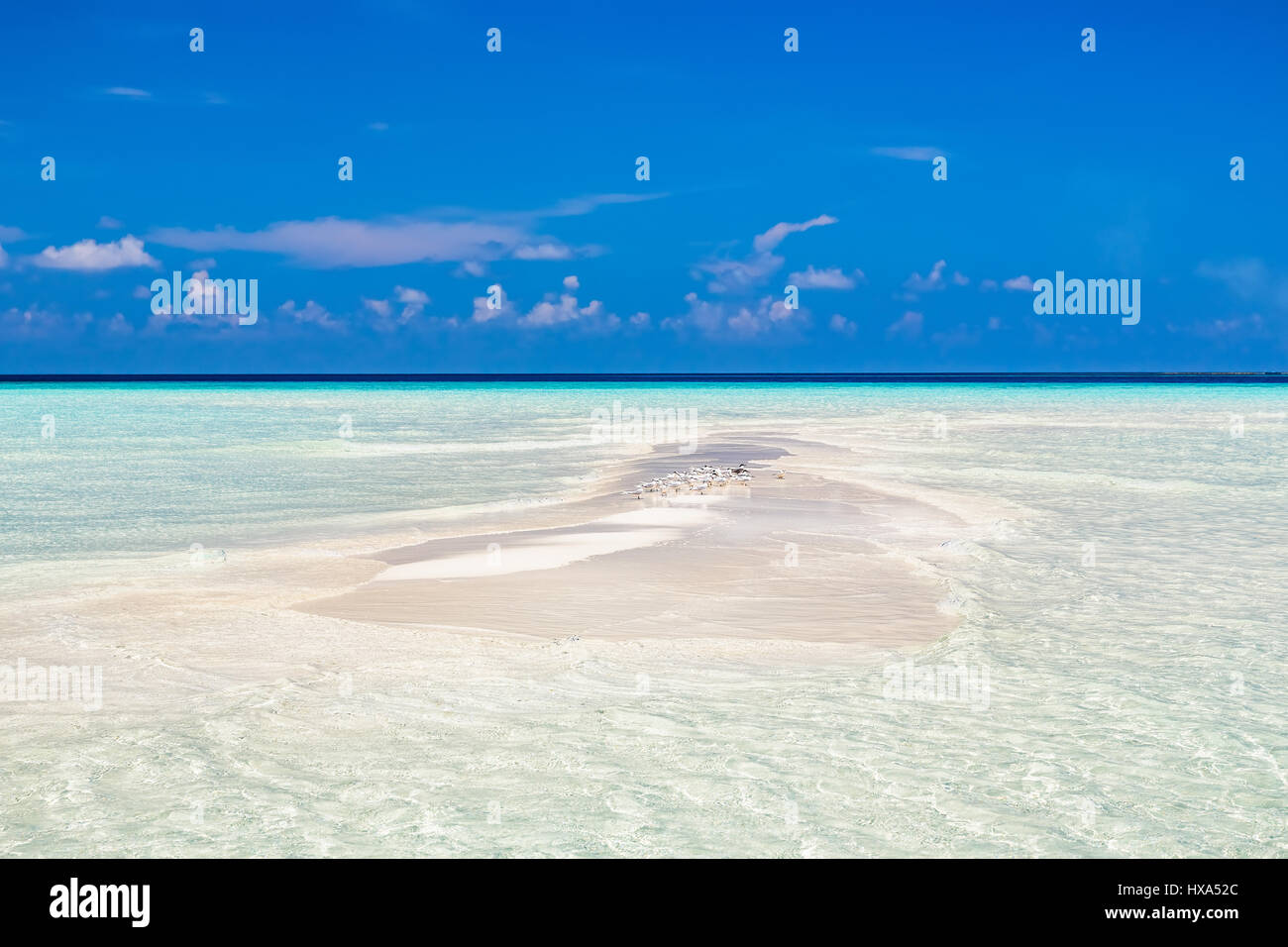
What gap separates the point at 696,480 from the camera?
21.2 metres

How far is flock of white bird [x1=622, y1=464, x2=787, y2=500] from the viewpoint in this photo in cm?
2009

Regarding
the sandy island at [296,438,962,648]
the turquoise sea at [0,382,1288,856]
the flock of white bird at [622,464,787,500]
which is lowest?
the turquoise sea at [0,382,1288,856]

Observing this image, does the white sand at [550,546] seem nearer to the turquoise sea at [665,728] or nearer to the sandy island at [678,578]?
the sandy island at [678,578]

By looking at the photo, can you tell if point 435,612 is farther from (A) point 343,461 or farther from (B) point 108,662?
(A) point 343,461

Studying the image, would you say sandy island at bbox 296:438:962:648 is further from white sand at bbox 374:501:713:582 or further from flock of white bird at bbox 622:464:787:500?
flock of white bird at bbox 622:464:787:500

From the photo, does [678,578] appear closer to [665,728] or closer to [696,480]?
[665,728]

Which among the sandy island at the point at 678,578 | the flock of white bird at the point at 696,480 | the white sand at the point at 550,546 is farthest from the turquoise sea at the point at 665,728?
the flock of white bird at the point at 696,480

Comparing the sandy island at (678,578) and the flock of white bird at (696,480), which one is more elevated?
the flock of white bird at (696,480)

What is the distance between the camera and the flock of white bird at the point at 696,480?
20.1 meters

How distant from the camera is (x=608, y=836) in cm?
540

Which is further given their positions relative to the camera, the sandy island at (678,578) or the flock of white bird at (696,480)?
the flock of white bird at (696,480)

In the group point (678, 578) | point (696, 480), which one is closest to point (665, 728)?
point (678, 578)

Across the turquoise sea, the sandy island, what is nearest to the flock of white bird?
the sandy island

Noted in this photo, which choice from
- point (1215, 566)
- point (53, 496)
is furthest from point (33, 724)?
point (53, 496)
